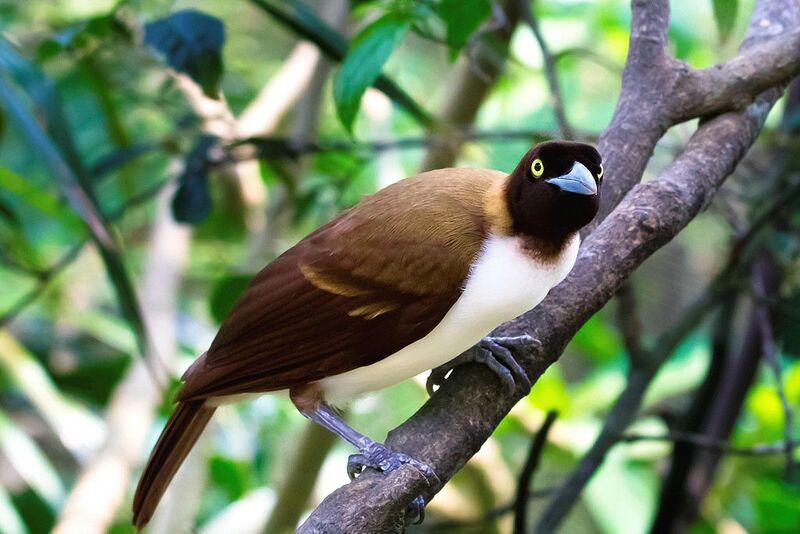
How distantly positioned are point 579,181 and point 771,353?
74cm

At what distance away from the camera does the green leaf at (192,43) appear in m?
1.36

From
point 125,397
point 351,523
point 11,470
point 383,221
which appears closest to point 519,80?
point 125,397

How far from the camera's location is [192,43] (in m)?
1.36

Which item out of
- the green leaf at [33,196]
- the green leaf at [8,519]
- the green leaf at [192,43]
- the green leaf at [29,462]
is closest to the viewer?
the green leaf at [192,43]

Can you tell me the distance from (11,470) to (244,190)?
4.80ft

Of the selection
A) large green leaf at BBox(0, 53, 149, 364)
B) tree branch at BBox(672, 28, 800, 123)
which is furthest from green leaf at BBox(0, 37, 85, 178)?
tree branch at BBox(672, 28, 800, 123)

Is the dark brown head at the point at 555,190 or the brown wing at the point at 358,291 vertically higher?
the dark brown head at the point at 555,190

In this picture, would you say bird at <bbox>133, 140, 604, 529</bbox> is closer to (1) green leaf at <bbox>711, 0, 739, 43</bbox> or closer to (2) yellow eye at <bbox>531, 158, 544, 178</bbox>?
(2) yellow eye at <bbox>531, 158, 544, 178</bbox>

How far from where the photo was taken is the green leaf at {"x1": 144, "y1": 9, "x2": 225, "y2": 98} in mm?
1360

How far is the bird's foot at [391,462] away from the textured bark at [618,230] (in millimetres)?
14

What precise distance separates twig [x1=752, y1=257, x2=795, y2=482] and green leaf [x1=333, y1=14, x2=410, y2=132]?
77 cm

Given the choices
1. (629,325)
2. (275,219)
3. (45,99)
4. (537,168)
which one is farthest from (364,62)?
(275,219)

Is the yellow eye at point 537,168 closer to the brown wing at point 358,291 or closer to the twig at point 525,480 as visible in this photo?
the brown wing at point 358,291

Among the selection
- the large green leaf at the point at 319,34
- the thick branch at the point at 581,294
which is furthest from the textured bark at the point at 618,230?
the large green leaf at the point at 319,34
